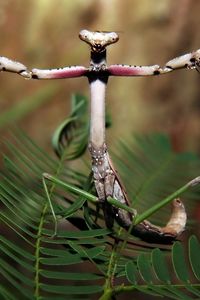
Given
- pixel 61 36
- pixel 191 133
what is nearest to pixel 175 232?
pixel 191 133

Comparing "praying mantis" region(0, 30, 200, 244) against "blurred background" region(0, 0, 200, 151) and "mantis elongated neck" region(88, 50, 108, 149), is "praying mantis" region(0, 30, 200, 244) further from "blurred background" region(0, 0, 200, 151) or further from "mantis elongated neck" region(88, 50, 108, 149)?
"blurred background" region(0, 0, 200, 151)

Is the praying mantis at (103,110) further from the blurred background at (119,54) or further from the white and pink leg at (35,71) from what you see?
the blurred background at (119,54)

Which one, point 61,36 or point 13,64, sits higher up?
point 61,36

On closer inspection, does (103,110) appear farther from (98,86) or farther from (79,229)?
(79,229)

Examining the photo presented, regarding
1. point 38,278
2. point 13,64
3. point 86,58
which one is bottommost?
point 38,278

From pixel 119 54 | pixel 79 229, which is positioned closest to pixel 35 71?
pixel 79 229

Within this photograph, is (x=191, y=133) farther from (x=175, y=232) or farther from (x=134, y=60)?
(x=175, y=232)
